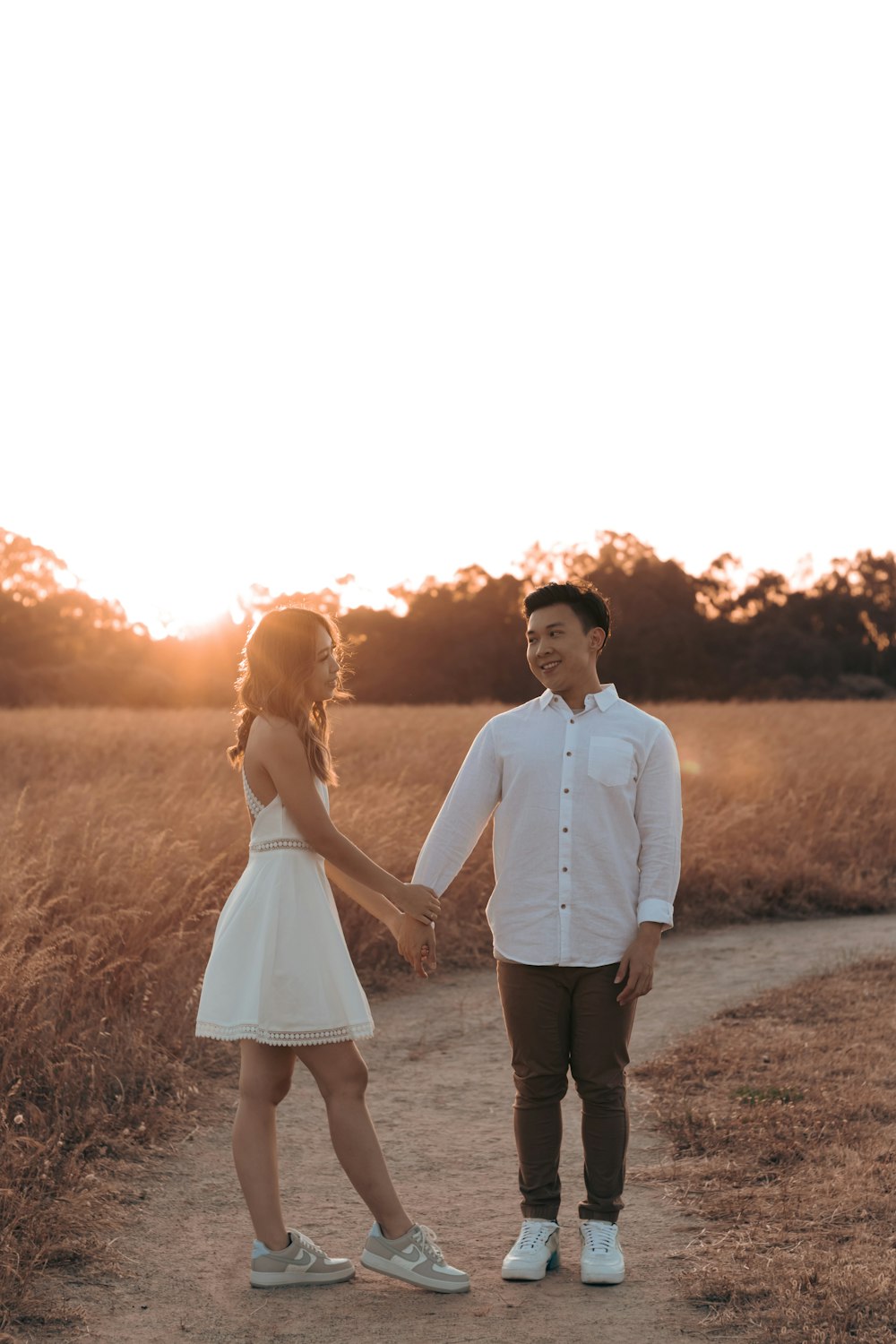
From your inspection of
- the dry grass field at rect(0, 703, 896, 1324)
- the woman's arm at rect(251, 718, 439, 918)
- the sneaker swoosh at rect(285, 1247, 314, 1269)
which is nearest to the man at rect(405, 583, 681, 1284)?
the woman's arm at rect(251, 718, 439, 918)

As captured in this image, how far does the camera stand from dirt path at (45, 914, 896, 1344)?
304 cm

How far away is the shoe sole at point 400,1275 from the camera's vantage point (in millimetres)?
3186

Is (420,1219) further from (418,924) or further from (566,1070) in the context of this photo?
(418,924)

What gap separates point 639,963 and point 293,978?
845 millimetres

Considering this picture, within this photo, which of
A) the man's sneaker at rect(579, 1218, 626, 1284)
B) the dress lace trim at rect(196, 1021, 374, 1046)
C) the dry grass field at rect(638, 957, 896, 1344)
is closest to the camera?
the dry grass field at rect(638, 957, 896, 1344)

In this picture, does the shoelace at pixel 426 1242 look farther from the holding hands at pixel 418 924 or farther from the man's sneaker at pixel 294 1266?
the holding hands at pixel 418 924

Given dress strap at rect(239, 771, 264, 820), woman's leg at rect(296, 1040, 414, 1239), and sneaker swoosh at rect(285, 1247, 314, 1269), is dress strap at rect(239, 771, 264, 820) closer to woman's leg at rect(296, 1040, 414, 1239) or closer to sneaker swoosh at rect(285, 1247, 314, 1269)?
woman's leg at rect(296, 1040, 414, 1239)

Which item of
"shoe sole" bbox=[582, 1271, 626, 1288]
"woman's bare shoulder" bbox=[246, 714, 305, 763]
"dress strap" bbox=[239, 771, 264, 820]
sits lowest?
"shoe sole" bbox=[582, 1271, 626, 1288]

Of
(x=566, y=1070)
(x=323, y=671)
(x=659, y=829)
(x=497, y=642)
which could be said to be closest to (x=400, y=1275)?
(x=566, y=1070)

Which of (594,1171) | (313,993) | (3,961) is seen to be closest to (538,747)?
(313,993)

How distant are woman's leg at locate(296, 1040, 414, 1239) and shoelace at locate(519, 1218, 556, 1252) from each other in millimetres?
326

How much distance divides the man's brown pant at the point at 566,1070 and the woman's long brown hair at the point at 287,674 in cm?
77

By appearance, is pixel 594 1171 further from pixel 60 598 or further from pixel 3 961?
pixel 60 598

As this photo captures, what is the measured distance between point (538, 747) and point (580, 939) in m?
0.50
